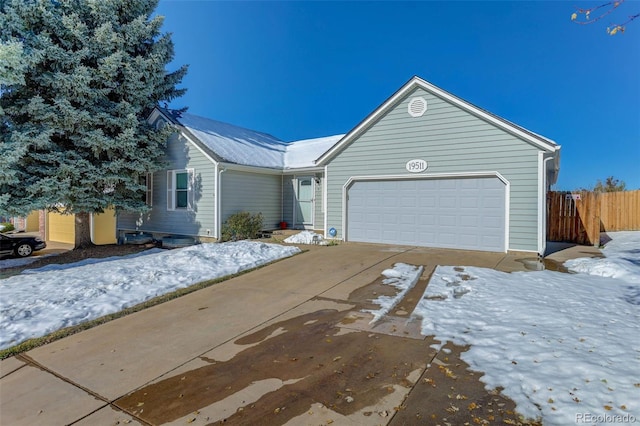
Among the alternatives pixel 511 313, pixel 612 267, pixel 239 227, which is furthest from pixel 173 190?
pixel 612 267

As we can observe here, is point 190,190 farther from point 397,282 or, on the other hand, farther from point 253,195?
point 397,282

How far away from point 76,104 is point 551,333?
13.8m

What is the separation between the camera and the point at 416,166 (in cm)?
1046

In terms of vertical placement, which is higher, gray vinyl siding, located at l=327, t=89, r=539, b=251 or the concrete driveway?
gray vinyl siding, located at l=327, t=89, r=539, b=251

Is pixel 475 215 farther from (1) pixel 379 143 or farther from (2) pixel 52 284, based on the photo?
(2) pixel 52 284

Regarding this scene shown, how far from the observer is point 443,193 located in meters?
10.2

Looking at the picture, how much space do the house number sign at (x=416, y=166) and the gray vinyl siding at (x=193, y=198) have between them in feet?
23.3

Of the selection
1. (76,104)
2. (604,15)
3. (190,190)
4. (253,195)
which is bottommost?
(253,195)

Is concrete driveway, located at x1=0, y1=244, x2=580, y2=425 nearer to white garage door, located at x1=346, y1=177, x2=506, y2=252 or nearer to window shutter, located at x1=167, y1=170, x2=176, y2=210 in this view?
white garage door, located at x1=346, y1=177, x2=506, y2=252

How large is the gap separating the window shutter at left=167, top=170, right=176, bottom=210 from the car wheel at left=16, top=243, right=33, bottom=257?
515 cm

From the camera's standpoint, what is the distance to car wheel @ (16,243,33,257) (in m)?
12.1

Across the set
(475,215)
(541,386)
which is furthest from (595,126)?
(541,386)

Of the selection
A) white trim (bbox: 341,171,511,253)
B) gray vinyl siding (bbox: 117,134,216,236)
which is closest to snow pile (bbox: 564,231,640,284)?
white trim (bbox: 341,171,511,253)

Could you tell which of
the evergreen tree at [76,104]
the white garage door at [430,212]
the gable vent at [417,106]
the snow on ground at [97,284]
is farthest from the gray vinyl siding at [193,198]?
the gable vent at [417,106]
